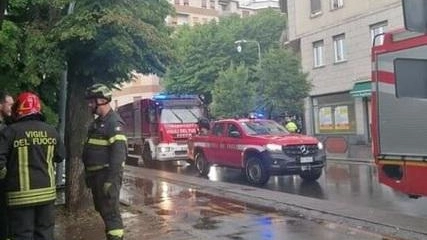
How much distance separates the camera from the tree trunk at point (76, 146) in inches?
404

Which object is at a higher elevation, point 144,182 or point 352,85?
point 352,85

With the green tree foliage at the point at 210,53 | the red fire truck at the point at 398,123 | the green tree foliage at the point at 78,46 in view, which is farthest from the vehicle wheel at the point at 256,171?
the green tree foliage at the point at 210,53

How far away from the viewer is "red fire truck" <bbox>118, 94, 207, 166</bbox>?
73.0 ft

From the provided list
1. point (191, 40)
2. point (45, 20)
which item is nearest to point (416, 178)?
point (45, 20)

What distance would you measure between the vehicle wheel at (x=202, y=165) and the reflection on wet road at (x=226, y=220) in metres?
4.81

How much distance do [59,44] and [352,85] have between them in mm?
21674

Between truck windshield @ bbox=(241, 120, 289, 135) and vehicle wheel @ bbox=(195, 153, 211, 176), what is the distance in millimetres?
2445

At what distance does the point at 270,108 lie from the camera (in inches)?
1221

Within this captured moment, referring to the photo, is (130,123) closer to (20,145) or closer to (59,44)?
(59,44)

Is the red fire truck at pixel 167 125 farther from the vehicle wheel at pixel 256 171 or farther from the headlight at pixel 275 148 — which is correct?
the headlight at pixel 275 148

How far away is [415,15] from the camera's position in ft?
13.2

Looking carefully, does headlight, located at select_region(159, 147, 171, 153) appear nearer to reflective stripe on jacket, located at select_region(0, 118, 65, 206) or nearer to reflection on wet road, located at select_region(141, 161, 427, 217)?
reflection on wet road, located at select_region(141, 161, 427, 217)

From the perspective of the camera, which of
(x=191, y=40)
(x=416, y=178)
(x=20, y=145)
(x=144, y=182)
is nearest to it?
(x=20, y=145)

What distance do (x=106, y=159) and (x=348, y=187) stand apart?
8.76 metres
